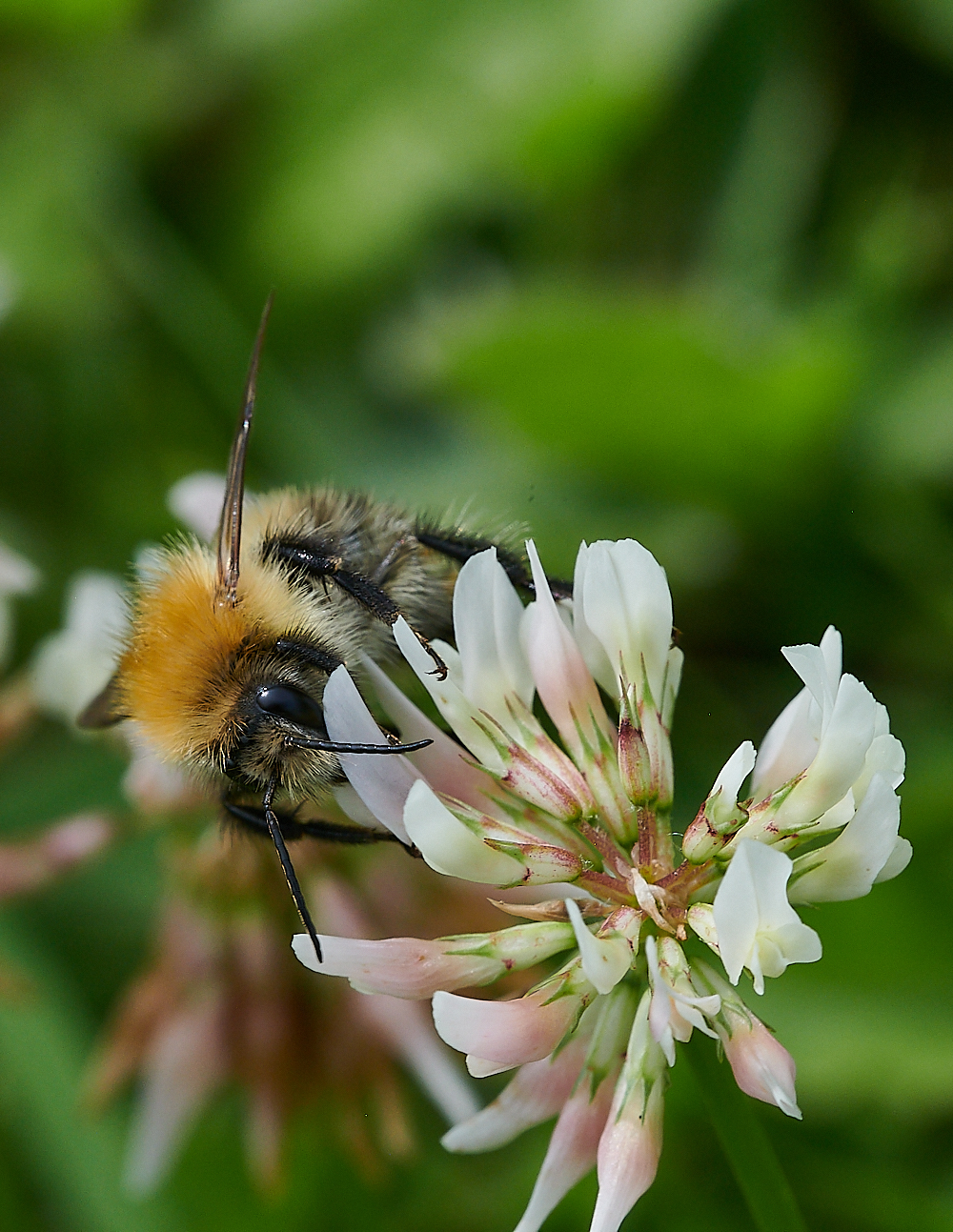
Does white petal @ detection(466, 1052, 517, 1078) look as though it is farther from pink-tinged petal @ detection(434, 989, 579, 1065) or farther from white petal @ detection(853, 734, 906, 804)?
white petal @ detection(853, 734, 906, 804)

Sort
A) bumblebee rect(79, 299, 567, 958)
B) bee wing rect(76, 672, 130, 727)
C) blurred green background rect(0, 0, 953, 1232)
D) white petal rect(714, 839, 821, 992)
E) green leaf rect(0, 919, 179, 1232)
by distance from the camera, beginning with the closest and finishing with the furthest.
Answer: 1. white petal rect(714, 839, 821, 992)
2. bumblebee rect(79, 299, 567, 958)
3. bee wing rect(76, 672, 130, 727)
4. blurred green background rect(0, 0, 953, 1232)
5. green leaf rect(0, 919, 179, 1232)

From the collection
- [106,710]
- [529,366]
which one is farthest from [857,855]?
[529,366]

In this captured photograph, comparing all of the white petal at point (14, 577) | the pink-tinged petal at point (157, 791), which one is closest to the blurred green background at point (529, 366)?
the white petal at point (14, 577)

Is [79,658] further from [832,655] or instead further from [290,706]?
[832,655]

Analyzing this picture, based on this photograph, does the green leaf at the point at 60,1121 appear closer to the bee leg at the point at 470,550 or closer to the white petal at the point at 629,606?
the bee leg at the point at 470,550

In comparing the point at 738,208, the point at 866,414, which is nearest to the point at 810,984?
the point at 866,414

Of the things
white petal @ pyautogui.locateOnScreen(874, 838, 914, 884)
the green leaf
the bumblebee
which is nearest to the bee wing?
the bumblebee
